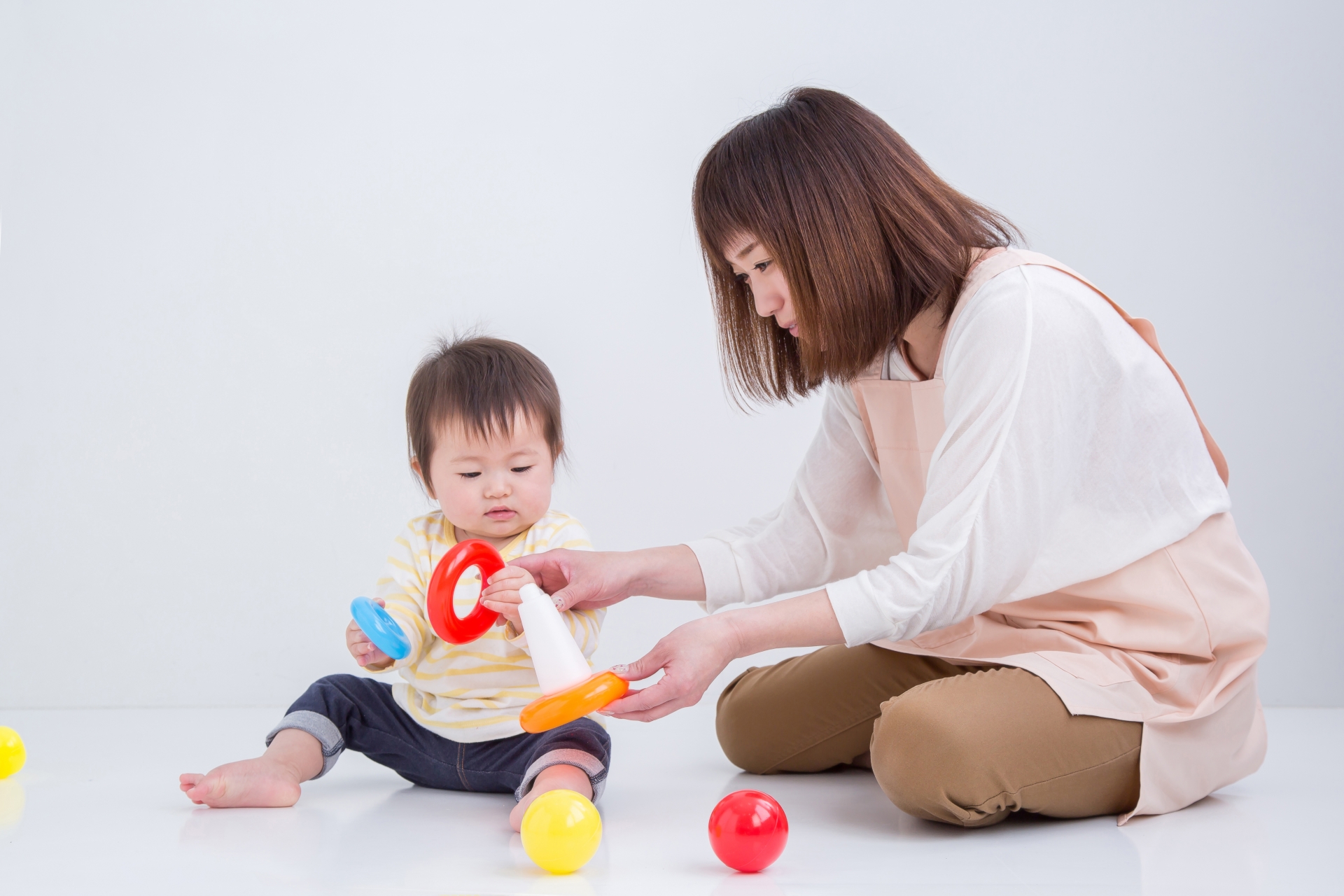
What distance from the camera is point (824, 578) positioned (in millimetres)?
1546

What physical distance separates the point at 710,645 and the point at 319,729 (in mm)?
602

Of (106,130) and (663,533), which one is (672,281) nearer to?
(663,533)

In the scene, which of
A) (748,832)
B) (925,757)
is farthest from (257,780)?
(925,757)

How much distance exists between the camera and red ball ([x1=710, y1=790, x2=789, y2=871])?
0.98m

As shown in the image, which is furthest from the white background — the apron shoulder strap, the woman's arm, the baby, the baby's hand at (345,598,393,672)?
the woman's arm

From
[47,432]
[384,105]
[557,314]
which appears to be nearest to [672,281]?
[557,314]

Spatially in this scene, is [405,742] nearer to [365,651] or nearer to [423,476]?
[365,651]

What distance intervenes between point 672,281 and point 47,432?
4.20 feet

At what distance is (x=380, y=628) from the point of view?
127 centimetres

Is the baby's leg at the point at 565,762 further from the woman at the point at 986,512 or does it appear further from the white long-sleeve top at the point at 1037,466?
the white long-sleeve top at the point at 1037,466

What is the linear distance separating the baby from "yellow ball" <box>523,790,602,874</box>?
0.27 m

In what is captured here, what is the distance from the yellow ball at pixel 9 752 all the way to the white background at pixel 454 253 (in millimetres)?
729

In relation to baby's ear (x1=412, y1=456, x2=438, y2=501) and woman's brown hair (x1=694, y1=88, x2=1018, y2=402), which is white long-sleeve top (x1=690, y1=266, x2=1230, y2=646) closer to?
woman's brown hair (x1=694, y1=88, x2=1018, y2=402)

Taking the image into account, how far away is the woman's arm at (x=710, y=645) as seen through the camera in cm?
104
